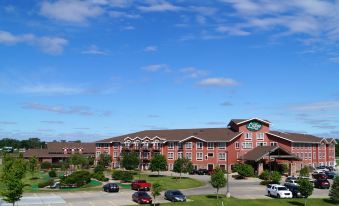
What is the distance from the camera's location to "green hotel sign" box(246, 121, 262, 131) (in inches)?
3917

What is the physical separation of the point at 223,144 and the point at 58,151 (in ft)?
203

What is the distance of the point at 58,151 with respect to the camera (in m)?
137

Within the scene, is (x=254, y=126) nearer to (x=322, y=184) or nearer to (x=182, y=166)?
(x=182, y=166)

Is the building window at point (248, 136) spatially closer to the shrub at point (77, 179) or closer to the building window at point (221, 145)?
the building window at point (221, 145)

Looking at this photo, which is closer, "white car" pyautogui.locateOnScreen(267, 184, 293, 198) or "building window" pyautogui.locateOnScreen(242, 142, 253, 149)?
"white car" pyautogui.locateOnScreen(267, 184, 293, 198)

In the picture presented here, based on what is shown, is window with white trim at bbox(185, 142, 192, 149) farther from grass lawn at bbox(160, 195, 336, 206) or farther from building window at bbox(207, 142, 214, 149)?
grass lawn at bbox(160, 195, 336, 206)

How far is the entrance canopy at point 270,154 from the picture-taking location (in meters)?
87.8

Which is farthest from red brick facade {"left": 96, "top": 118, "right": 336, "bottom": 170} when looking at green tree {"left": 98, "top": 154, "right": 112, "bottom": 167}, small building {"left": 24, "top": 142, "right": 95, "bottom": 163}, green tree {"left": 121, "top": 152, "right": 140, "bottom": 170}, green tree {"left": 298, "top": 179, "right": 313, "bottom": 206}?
green tree {"left": 298, "top": 179, "right": 313, "bottom": 206}

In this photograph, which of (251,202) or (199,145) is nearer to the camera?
(251,202)

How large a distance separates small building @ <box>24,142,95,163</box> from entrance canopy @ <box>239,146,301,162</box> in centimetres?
6442

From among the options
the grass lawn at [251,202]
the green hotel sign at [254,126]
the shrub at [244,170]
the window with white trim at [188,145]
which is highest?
the green hotel sign at [254,126]

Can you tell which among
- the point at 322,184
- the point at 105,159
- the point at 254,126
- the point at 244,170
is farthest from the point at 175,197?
the point at 105,159

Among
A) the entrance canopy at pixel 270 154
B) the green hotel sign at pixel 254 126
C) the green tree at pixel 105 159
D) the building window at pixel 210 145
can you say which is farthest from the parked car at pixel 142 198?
the green tree at pixel 105 159

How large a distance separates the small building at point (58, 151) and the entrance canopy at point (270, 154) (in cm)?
6442
